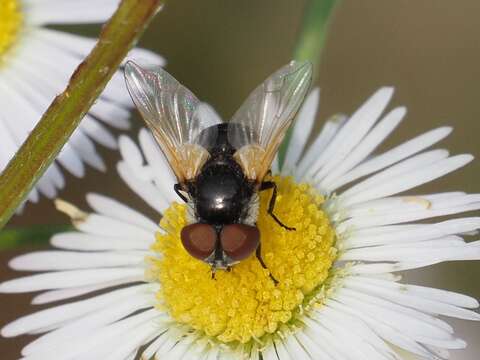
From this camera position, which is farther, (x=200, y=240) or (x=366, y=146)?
(x=366, y=146)

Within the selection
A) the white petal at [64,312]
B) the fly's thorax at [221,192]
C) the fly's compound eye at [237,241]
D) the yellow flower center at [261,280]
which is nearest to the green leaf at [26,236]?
the white petal at [64,312]

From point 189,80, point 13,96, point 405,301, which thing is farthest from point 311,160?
point 189,80

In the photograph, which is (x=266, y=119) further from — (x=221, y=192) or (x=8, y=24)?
(x=8, y=24)

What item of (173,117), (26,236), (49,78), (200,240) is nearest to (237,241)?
(200,240)

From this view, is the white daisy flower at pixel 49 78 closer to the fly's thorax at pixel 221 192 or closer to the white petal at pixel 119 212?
the white petal at pixel 119 212

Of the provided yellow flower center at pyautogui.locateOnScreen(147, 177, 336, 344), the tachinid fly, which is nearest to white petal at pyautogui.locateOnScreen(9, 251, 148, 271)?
yellow flower center at pyautogui.locateOnScreen(147, 177, 336, 344)

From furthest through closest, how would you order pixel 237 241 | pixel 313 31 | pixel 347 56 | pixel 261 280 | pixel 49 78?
pixel 347 56, pixel 49 78, pixel 313 31, pixel 261 280, pixel 237 241
